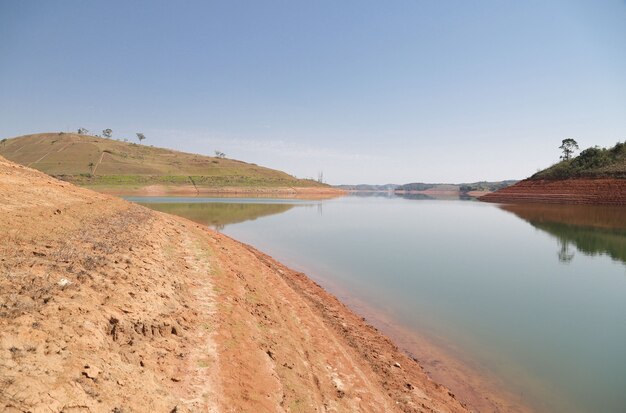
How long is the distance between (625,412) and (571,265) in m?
15.8

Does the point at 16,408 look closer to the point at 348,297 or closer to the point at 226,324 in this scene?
the point at 226,324

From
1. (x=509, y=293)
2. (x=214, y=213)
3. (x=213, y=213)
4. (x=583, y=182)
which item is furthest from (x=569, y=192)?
(x=213, y=213)

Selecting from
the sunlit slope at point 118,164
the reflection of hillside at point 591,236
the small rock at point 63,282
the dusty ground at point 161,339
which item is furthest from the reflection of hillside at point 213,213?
the sunlit slope at point 118,164

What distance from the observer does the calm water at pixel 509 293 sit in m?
8.72

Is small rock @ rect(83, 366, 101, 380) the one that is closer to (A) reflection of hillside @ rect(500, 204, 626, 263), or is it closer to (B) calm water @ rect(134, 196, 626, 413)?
(B) calm water @ rect(134, 196, 626, 413)

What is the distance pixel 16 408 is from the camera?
3035 millimetres

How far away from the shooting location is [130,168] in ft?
384

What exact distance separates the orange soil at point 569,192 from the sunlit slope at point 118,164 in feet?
259

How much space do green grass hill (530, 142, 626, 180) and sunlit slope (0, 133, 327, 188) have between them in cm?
8773

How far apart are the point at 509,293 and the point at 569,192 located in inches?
2903

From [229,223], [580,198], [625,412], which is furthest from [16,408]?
[580,198]

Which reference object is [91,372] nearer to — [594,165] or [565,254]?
[565,254]

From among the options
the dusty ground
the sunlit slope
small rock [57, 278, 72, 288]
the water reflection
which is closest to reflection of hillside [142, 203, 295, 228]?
the water reflection

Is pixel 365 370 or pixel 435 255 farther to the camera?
pixel 435 255
